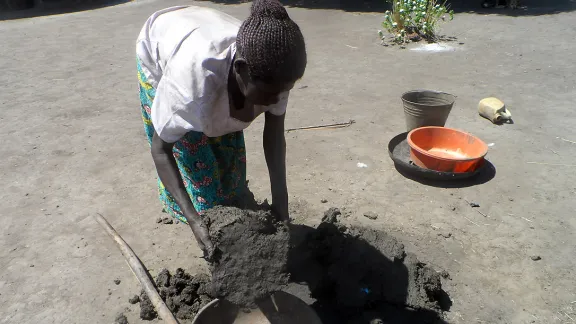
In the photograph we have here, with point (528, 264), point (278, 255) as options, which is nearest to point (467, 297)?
point (528, 264)

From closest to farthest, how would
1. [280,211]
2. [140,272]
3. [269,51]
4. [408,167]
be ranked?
1. [269,51]
2. [280,211]
3. [140,272]
4. [408,167]

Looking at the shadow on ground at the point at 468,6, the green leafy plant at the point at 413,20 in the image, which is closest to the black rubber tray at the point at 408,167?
the green leafy plant at the point at 413,20

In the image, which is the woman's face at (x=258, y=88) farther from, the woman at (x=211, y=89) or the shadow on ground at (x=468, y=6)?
the shadow on ground at (x=468, y=6)

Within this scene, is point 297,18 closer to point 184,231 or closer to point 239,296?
point 184,231

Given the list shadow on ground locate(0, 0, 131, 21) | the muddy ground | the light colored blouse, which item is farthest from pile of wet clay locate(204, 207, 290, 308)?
shadow on ground locate(0, 0, 131, 21)

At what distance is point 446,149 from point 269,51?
2.99 metres

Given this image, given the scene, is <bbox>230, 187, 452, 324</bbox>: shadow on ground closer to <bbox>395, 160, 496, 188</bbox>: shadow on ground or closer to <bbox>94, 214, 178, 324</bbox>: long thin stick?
<bbox>94, 214, 178, 324</bbox>: long thin stick

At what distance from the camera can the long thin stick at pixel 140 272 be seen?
2.38 metres

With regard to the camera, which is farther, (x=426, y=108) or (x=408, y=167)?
(x=426, y=108)

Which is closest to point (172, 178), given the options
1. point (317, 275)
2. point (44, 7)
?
Answer: point (317, 275)

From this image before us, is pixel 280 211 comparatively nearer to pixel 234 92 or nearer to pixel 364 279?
pixel 364 279

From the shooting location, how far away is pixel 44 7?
12.7 metres

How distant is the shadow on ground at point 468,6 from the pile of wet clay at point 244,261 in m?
9.76

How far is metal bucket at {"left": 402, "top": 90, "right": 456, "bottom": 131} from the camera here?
4.21 metres
